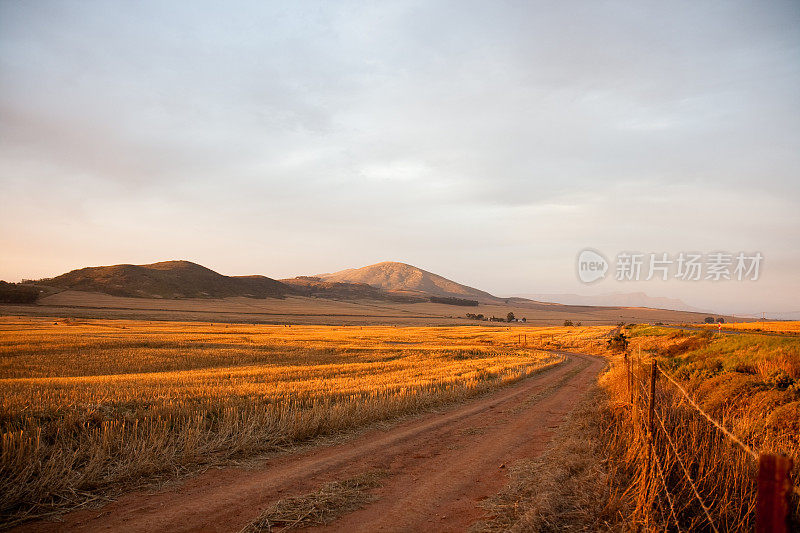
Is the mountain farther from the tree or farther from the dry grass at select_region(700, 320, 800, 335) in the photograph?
the dry grass at select_region(700, 320, 800, 335)

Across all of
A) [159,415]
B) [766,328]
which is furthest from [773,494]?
[766,328]

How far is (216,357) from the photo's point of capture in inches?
1170

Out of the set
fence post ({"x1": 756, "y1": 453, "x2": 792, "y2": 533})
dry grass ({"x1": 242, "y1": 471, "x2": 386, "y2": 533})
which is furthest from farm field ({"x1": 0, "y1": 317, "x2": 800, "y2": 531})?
fence post ({"x1": 756, "y1": 453, "x2": 792, "y2": 533})

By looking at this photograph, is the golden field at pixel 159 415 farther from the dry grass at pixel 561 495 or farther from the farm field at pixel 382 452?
the dry grass at pixel 561 495

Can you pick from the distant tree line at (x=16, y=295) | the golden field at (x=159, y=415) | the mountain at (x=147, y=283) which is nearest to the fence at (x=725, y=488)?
the golden field at (x=159, y=415)

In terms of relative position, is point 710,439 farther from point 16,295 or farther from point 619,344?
point 16,295

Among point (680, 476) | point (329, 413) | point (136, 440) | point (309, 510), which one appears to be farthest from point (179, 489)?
point (680, 476)

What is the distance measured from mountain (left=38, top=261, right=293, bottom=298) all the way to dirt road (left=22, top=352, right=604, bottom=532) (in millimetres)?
163019

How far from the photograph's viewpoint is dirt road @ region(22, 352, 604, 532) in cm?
619

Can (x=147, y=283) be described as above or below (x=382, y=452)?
below

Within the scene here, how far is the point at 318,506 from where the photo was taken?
6.62 m

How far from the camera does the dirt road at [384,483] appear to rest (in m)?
6.19

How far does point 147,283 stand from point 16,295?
68610 millimetres

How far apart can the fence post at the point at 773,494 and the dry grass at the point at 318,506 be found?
5.39m
